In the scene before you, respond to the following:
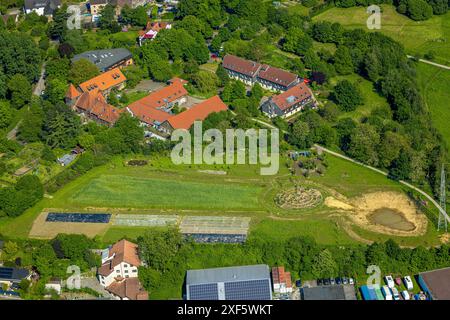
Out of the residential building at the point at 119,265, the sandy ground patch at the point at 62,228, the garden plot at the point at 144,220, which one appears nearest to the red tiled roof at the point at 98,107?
the garden plot at the point at 144,220

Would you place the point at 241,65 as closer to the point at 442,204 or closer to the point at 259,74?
the point at 259,74

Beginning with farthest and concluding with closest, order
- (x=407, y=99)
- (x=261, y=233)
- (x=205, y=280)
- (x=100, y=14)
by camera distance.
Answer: (x=100, y=14)
(x=407, y=99)
(x=261, y=233)
(x=205, y=280)

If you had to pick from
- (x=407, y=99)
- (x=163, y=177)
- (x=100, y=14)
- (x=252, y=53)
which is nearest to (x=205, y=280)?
(x=163, y=177)

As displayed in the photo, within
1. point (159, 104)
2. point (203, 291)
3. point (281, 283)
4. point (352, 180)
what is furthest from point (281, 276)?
point (159, 104)

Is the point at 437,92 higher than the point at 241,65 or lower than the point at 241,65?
lower

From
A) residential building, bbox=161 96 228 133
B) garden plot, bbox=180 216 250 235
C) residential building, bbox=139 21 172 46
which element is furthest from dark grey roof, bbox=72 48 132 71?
garden plot, bbox=180 216 250 235

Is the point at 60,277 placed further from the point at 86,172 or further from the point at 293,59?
the point at 293,59

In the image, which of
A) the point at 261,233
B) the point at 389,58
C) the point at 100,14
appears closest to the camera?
the point at 261,233

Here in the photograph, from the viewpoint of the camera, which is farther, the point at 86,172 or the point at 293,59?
the point at 293,59
